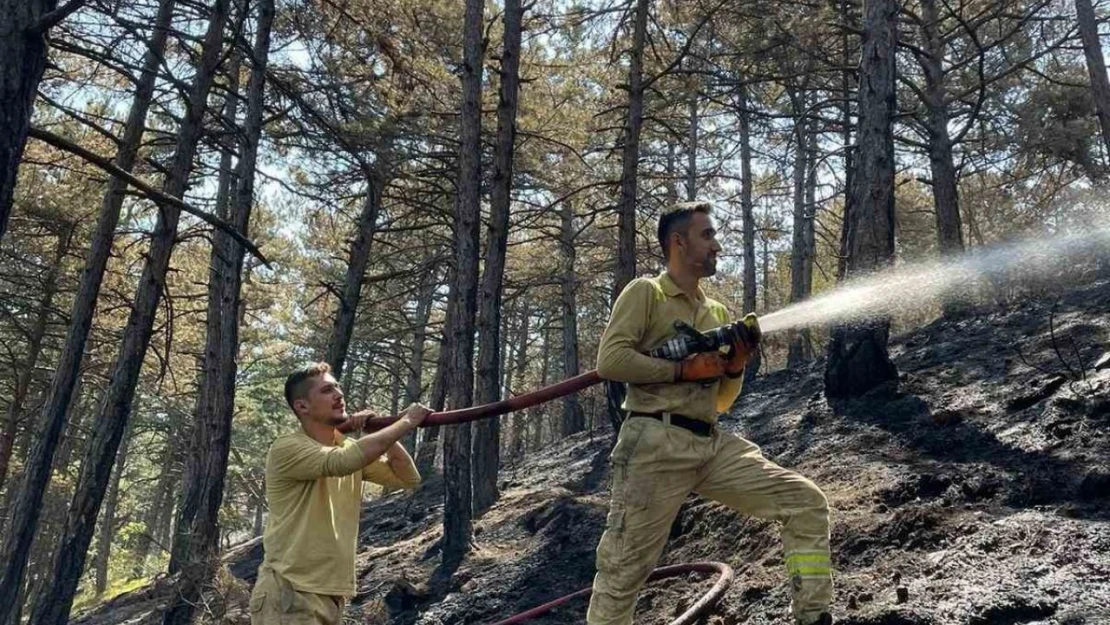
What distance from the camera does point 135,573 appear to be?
29.4 meters

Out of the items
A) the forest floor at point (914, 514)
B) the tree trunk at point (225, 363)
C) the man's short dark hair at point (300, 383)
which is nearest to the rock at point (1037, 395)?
the forest floor at point (914, 514)

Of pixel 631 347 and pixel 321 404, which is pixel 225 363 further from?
pixel 631 347

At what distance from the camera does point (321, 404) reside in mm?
4137

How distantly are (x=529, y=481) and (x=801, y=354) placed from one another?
7.54 m

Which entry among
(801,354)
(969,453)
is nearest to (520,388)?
(801,354)

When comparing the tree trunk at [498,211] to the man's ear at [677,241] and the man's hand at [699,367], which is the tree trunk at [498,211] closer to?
the man's ear at [677,241]

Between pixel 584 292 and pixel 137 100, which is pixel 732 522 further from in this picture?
pixel 584 292

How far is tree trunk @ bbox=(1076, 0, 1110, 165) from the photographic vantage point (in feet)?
36.0

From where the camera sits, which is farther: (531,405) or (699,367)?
(531,405)

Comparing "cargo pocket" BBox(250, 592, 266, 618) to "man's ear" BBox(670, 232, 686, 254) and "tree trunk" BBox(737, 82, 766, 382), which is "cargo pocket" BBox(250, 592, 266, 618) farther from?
"tree trunk" BBox(737, 82, 766, 382)

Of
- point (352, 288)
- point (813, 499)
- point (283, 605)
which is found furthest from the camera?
point (352, 288)

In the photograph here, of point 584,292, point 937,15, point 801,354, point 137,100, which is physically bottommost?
point 801,354

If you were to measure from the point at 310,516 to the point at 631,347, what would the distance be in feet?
5.65

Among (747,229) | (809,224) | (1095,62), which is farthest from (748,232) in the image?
(1095,62)
